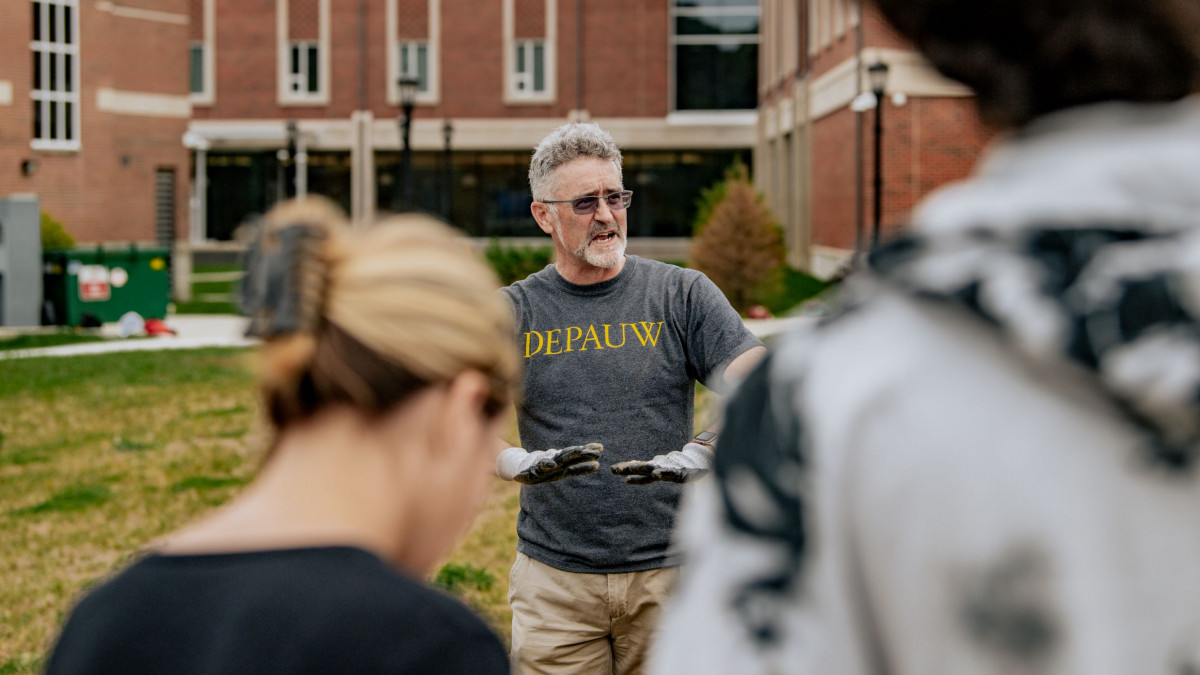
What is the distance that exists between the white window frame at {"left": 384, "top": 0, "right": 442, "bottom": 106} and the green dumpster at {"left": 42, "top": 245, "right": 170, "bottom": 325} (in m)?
26.4

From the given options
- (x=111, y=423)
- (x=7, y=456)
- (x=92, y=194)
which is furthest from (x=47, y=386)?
(x=92, y=194)

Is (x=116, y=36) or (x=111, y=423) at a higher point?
(x=116, y=36)

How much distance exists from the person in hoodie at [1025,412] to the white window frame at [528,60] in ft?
159

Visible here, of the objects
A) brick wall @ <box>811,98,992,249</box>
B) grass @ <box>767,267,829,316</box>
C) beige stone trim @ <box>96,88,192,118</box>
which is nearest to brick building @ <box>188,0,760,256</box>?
grass @ <box>767,267,829,316</box>

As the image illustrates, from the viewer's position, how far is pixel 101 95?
32.2 m

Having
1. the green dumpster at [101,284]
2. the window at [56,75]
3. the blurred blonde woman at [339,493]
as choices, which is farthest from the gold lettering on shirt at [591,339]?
the window at [56,75]

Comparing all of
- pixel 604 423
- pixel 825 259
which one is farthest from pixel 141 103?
pixel 604 423

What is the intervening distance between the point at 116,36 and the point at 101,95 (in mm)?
1724

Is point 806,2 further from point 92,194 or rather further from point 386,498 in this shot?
point 386,498

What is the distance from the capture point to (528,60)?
48781mm

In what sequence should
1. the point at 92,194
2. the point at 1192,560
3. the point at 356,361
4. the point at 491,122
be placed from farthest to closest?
the point at 491,122 < the point at 92,194 < the point at 356,361 < the point at 1192,560

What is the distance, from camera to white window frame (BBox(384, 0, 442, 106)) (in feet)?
160

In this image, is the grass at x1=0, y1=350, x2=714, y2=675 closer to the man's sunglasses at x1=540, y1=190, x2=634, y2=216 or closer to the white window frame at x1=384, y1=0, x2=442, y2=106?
the man's sunglasses at x1=540, y1=190, x2=634, y2=216

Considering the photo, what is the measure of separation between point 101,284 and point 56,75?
11414 millimetres
